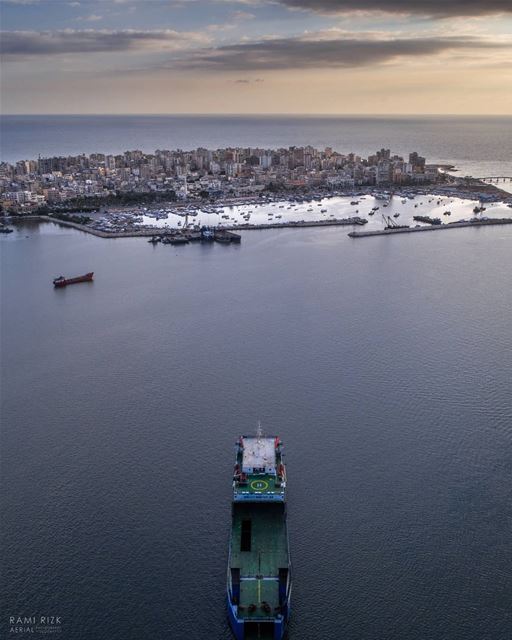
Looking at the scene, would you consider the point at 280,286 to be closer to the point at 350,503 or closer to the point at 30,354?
the point at 30,354

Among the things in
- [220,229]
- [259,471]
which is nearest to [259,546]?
[259,471]

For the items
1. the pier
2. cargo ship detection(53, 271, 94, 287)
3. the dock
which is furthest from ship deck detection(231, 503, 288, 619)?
the dock

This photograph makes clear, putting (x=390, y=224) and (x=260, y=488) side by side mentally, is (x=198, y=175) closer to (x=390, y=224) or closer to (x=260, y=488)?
(x=390, y=224)

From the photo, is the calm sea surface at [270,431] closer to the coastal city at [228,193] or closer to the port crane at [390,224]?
the port crane at [390,224]

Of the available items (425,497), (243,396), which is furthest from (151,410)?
(425,497)

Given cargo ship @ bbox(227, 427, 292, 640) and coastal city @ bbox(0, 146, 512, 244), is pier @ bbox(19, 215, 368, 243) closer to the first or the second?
coastal city @ bbox(0, 146, 512, 244)

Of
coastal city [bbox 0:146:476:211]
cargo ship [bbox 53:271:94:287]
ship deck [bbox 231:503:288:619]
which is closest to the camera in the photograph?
ship deck [bbox 231:503:288:619]
